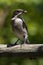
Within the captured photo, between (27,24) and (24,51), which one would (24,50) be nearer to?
(24,51)

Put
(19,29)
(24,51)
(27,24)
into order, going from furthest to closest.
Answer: (27,24) → (19,29) → (24,51)

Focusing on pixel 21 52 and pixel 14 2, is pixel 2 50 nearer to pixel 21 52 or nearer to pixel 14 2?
pixel 21 52

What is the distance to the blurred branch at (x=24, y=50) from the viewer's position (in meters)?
2.25

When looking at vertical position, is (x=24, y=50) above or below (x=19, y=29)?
below

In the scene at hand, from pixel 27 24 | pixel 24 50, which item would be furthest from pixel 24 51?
→ pixel 27 24

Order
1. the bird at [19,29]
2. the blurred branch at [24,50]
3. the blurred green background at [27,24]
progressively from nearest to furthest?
the blurred branch at [24,50], the bird at [19,29], the blurred green background at [27,24]

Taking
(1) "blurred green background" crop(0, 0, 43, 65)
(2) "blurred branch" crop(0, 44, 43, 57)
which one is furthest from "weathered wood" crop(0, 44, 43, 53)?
(1) "blurred green background" crop(0, 0, 43, 65)

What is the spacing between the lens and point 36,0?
352cm

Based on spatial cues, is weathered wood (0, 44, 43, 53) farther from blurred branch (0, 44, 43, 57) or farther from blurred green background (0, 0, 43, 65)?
blurred green background (0, 0, 43, 65)

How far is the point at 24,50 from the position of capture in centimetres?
228

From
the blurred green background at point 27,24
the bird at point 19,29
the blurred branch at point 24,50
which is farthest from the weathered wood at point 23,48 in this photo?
the blurred green background at point 27,24

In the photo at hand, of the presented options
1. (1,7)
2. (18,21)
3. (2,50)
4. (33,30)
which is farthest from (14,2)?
(2,50)

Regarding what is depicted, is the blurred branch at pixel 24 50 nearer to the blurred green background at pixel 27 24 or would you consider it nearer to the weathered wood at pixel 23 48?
the weathered wood at pixel 23 48

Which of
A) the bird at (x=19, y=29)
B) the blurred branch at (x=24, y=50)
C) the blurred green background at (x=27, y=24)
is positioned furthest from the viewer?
the blurred green background at (x=27, y=24)
